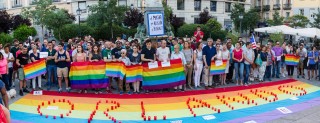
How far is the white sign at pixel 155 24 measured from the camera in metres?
18.3

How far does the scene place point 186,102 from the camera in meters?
13.8

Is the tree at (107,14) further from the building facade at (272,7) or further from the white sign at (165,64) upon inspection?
the building facade at (272,7)

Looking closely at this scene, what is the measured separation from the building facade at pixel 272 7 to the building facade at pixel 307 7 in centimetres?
108

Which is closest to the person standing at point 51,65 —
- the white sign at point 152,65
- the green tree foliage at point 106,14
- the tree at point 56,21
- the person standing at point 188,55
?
the white sign at point 152,65

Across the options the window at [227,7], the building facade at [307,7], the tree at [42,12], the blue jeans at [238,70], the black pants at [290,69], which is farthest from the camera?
the window at [227,7]

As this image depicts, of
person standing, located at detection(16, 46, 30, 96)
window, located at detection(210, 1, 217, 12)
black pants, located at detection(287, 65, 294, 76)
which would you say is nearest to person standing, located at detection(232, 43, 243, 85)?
black pants, located at detection(287, 65, 294, 76)

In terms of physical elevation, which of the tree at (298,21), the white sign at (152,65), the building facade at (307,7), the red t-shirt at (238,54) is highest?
the building facade at (307,7)

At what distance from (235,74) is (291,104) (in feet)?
11.8

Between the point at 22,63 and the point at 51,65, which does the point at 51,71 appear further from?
the point at 22,63

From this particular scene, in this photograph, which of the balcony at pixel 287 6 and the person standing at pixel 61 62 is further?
the balcony at pixel 287 6

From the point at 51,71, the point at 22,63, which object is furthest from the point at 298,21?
the point at 22,63

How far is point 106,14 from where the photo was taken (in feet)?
135

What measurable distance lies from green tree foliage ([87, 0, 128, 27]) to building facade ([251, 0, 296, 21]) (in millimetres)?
30263

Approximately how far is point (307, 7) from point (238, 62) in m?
46.7
